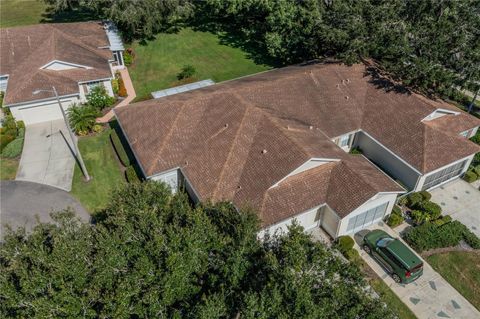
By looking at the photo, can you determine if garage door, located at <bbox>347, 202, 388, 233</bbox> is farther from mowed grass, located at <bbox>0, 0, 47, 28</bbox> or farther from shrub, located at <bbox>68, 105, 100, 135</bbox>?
mowed grass, located at <bbox>0, 0, 47, 28</bbox>

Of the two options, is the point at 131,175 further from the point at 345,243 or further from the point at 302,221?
the point at 345,243

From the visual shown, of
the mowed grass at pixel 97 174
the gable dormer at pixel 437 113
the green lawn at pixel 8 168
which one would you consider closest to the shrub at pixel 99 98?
the mowed grass at pixel 97 174

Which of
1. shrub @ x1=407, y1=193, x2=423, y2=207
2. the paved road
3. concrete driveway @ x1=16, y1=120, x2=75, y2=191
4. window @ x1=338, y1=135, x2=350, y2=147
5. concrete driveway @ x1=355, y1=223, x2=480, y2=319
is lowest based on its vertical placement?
the paved road

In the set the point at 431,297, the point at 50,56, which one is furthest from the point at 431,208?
the point at 50,56

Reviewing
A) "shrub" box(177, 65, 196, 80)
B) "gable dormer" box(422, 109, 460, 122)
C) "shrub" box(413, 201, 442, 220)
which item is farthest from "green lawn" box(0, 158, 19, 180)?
"gable dormer" box(422, 109, 460, 122)

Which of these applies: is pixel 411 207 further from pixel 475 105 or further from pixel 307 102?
pixel 475 105

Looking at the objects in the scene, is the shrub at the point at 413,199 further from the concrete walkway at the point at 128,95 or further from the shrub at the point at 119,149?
the concrete walkway at the point at 128,95
